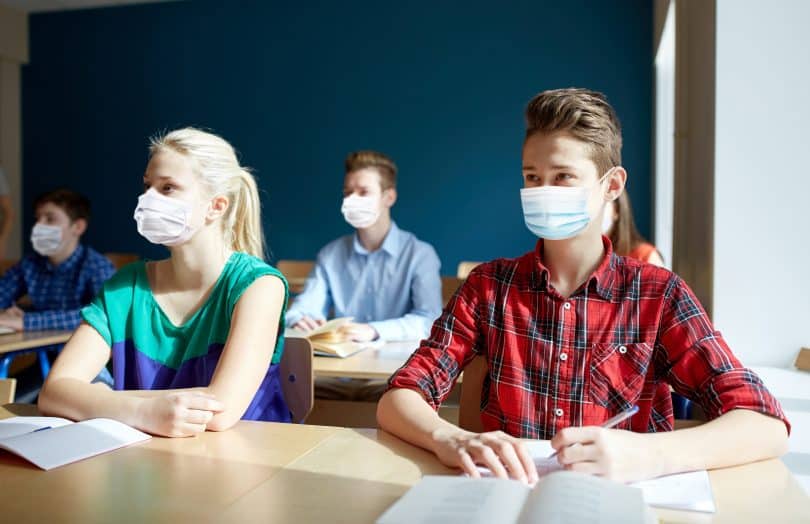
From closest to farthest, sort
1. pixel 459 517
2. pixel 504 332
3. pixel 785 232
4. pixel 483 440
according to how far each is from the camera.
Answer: pixel 459 517 < pixel 483 440 < pixel 504 332 < pixel 785 232

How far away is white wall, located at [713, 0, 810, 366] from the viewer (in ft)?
6.35

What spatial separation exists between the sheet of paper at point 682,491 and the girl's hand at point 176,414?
0.70m

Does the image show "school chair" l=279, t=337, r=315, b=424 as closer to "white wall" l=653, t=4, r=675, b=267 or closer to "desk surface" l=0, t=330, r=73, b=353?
"desk surface" l=0, t=330, r=73, b=353

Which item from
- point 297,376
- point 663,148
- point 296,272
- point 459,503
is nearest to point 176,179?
point 297,376

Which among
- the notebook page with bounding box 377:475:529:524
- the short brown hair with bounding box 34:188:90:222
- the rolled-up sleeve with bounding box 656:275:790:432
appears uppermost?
the short brown hair with bounding box 34:188:90:222

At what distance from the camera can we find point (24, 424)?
1.23 metres

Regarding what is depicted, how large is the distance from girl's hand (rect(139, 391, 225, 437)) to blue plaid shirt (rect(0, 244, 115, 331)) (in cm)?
220

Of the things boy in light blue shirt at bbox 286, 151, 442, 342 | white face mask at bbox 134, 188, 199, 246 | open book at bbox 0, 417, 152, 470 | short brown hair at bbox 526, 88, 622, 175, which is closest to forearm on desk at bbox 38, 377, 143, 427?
open book at bbox 0, 417, 152, 470

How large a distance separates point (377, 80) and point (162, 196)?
3978mm

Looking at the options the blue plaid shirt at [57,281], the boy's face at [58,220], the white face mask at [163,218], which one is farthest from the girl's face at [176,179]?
the boy's face at [58,220]

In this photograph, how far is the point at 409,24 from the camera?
17.5 feet

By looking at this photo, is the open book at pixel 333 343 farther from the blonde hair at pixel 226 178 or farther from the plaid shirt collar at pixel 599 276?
the plaid shirt collar at pixel 599 276

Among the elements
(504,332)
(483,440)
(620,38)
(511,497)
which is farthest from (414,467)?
(620,38)

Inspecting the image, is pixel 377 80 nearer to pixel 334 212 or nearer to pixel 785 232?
pixel 334 212
